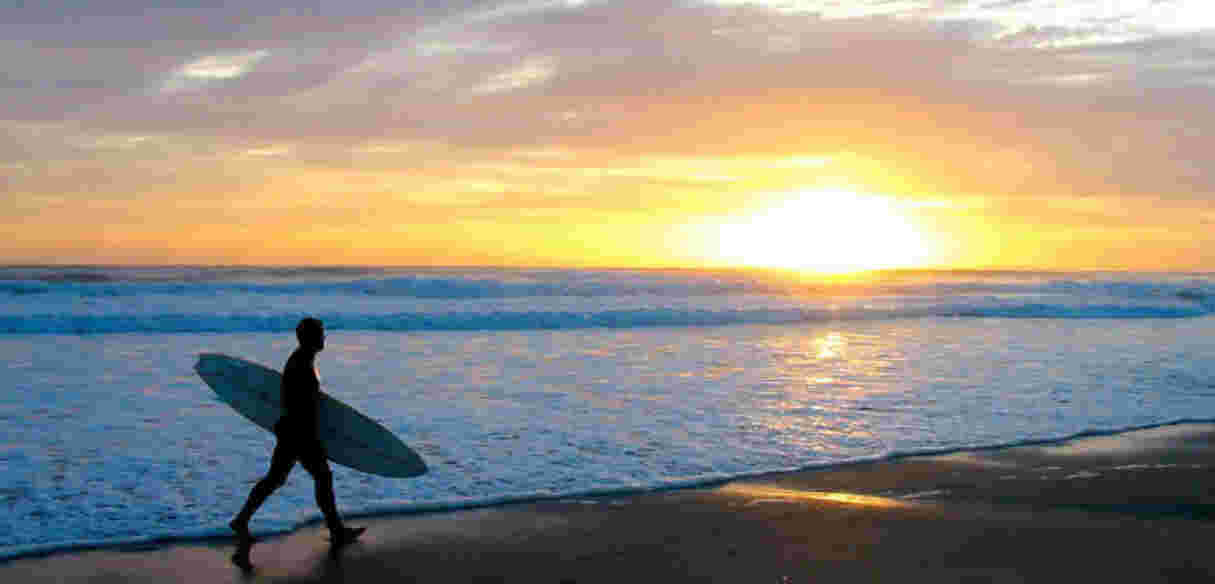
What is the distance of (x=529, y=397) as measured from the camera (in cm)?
1328

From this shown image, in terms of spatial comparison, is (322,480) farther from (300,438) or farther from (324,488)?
(300,438)

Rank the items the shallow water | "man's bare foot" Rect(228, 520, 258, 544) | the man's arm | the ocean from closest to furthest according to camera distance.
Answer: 1. the man's arm
2. "man's bare foot" Rect(228, 520, 258, 544)
3. the shallow water
4. the ocean

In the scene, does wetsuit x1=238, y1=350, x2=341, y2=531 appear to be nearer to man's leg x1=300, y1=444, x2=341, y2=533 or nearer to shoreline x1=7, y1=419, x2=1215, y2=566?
man's leg x1=300, y1=444, x2=341, y2=533

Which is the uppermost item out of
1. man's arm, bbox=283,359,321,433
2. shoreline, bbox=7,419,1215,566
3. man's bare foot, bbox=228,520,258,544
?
man's arm, bbox=283,359,321,433

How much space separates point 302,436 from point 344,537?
2.36 feet

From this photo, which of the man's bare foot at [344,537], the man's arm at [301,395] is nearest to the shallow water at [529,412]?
the man's bare foot at [344,537]

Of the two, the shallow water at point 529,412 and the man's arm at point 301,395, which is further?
the shallow water at point 529,412

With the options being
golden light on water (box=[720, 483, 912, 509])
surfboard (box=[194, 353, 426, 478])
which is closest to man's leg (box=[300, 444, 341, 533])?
surfboard (box=[194, 353, 426, 478])

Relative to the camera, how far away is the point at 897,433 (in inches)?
424

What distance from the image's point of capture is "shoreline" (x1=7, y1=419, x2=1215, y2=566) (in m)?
6.39

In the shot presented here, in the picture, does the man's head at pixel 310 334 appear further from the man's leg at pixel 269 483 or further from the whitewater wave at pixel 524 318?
the whitewater wave at pixel 524 318

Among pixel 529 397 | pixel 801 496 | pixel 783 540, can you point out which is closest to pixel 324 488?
pixel 783 540

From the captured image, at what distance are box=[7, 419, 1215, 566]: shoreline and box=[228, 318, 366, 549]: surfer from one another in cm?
40

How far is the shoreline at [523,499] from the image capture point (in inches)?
252
